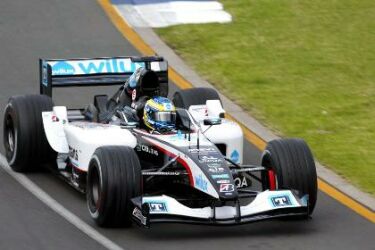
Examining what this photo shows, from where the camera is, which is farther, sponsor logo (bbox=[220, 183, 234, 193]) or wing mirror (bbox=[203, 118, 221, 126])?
wing mirror (bbox=[203, 118, 221, 126])

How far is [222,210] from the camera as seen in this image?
12891 millimetres

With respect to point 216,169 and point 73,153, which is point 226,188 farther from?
point 73,153

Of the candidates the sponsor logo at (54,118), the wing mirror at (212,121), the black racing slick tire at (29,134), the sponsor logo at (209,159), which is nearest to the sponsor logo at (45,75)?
the black racing slick tire at (29,134)

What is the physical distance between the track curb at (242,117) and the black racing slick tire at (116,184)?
2.75 m

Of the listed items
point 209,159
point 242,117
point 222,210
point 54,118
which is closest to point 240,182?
point 209,159

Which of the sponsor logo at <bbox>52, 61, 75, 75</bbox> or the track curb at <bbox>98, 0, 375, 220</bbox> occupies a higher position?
the sponsor logo at <bbox>52, 61, 75, 75</bbox>

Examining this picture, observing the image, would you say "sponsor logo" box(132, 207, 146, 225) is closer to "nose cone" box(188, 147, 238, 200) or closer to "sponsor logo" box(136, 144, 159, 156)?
"nose cone" box(188, 147, 238, 200)

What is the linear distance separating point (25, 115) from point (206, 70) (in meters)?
5.24

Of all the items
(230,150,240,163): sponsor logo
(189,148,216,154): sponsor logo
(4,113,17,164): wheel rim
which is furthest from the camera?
(4,113,17,164): wheel rim

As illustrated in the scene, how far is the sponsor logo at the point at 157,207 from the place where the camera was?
12.7 meters

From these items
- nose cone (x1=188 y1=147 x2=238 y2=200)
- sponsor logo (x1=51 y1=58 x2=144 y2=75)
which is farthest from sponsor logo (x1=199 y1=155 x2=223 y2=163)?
sponsor logo (x1=51 y1=58 x2=144 y2=75)

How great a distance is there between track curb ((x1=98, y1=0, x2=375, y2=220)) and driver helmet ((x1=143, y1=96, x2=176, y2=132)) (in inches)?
81.6

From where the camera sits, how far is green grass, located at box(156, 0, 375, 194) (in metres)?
17.0

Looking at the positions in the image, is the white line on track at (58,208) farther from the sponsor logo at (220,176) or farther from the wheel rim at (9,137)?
the sponsor logo at (220,176)
